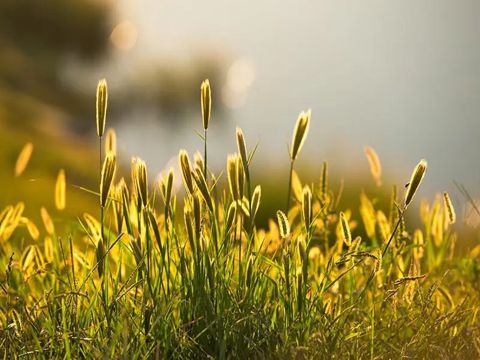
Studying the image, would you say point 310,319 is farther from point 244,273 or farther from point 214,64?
point 214,64

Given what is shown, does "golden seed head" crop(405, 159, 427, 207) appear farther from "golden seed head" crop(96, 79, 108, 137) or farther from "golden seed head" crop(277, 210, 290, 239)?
"golden seed head" crop(96, 79, 108, 137)

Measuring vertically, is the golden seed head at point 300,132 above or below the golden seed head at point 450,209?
above

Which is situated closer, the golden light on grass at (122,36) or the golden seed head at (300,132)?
the golden seed head at (300,132)

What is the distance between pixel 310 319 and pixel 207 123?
0.49 metres

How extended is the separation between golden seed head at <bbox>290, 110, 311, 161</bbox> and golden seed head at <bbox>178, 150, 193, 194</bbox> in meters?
0.22

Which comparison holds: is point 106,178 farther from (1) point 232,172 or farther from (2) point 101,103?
(1) point 232,172

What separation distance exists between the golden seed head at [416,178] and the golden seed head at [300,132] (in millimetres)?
234

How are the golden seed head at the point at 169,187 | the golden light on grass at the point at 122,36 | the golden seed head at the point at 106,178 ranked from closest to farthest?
the golden seed head at the point at 106,178 < the golden seed head at the point at 169,187 < the golden light on grass at the point at 122,36

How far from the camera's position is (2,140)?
8.02 meters

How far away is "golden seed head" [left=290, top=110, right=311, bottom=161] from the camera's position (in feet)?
4.86

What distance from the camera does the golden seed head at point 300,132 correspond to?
148cm

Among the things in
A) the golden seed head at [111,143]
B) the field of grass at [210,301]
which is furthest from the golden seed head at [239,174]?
the golden seed head at [111,143]

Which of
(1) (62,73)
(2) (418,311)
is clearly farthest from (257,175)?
(1) (62,73)

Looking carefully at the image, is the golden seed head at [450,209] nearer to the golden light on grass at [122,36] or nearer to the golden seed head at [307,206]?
the golden seed head at [307,206]
